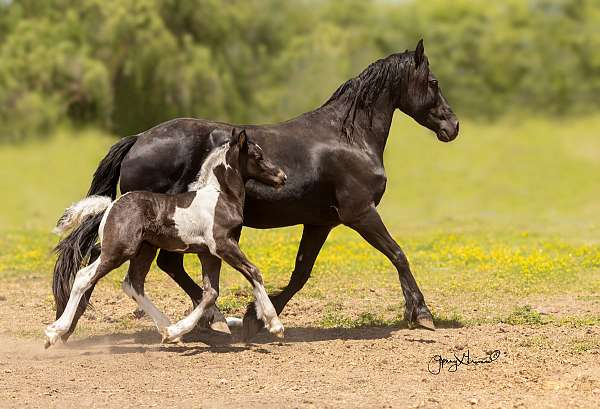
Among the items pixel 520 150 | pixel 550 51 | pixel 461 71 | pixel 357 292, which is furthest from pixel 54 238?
pixel 550 51

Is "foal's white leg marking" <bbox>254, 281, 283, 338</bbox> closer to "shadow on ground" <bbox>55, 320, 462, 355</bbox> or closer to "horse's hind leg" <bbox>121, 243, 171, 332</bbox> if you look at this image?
"shadow on ground" <bbox>55, 320, 462, 355</bbox>

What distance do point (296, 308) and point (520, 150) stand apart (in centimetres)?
2222

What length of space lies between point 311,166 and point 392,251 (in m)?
1.10

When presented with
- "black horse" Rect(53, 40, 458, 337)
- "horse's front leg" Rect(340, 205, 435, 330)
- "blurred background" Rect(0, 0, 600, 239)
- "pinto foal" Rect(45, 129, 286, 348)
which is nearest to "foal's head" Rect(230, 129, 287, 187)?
"pinto foal" Rect(45, 129, 286, 348)

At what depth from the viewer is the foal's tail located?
27.0 feet

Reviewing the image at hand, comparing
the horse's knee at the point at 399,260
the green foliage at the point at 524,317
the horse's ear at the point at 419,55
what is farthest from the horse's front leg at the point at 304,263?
the green foliage at the point at 524,317

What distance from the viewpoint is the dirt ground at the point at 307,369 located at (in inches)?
265

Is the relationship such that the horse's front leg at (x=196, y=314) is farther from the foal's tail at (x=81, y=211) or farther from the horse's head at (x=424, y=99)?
the horse's head at (x=424, y=99)

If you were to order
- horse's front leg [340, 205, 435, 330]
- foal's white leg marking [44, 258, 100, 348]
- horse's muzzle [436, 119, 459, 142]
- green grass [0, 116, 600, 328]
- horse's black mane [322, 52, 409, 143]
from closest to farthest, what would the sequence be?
foal's white leg marking [44, 258, 100, 348] < horse's front leg [340, 205, 435, 330] < horse's black mane [322, 52, 409, 143] < horse's muzzle [436, 119, 459, 142] < green grass [0, 116, 600, 328]

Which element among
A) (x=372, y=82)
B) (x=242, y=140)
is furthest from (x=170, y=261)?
(x=372, y=82)

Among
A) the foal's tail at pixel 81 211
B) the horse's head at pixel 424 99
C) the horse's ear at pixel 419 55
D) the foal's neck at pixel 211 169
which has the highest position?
the horse's ear at pixel 419 55

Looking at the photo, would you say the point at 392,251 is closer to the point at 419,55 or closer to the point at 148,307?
the point at 419,55

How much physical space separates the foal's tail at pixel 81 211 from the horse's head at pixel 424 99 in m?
3.03

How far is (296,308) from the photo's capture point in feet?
34.2
